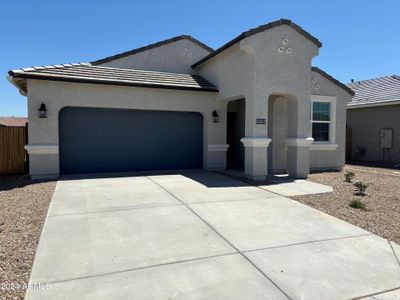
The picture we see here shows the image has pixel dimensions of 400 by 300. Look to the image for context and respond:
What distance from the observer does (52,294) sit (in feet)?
10.9

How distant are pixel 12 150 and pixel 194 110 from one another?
7.49 m

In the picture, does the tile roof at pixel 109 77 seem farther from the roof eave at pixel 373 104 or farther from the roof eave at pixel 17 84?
the roof eave at pixel 373 104

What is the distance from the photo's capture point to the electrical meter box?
17.8 metres

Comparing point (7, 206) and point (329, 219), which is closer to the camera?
point (329, 219)

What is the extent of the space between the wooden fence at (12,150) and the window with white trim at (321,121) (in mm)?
12267

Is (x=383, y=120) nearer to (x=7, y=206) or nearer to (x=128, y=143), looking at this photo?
(x=128, y=143)

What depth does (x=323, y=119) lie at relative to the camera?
552 inches

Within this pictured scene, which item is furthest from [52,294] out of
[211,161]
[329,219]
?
[211,161]

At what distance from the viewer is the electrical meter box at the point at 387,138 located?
17.8 metres

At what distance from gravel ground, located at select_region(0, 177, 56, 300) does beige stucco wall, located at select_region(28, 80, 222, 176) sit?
5.86 ft

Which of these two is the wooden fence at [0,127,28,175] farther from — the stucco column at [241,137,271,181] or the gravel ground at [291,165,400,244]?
the gravel ground at [291,165,400,244]

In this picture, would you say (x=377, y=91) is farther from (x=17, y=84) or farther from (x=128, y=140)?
(x=17, y=84)

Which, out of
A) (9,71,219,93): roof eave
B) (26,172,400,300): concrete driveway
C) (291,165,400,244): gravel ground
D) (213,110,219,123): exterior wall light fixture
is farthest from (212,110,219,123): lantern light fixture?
(26,172,400,300): concrete driveway

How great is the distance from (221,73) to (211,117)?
1938mm
